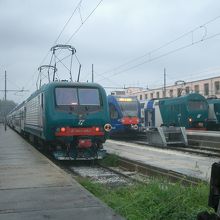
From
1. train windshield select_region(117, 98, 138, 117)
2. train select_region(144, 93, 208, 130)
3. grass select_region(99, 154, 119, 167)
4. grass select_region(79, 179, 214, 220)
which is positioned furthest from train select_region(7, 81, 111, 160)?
train select_region(144, 93, 208, 130)

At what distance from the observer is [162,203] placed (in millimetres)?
7121

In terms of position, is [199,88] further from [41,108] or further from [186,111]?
[41,108]

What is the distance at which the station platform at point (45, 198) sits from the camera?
6.68 metres

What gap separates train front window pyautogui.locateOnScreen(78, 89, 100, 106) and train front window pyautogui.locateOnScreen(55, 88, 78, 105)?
0.72ft

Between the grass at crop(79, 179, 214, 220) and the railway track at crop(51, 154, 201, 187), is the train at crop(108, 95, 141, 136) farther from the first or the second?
the grass at crop(79, 179, 214, 220)

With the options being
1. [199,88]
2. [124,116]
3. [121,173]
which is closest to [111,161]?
[121,173]

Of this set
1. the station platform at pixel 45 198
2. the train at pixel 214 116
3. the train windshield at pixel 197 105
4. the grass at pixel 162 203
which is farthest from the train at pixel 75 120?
the train at pixel 214 116

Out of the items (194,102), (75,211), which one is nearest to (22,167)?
(75,211)

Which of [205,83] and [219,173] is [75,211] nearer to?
[219,173]

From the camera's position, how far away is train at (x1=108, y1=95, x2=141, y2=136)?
3106cm

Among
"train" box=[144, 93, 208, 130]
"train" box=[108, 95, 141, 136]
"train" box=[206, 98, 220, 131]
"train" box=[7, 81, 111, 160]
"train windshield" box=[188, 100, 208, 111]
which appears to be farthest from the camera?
"train" box=[206, 98, 220, 131]

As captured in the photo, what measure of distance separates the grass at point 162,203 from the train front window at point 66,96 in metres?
8.34

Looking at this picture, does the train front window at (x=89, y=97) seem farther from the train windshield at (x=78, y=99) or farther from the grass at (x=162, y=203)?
the grass at (x=162, y=203)

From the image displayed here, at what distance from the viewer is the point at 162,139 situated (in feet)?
81.8
